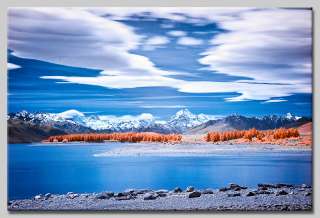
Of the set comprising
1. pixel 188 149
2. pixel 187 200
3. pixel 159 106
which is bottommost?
pixel 187 200

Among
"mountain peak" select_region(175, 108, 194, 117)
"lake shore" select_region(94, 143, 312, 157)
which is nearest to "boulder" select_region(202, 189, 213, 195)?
"lake shore" select_region(94, 143, 312, 157)

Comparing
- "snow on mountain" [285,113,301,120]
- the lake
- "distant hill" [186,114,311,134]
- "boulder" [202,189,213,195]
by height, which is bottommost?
"boulder" [202,189,213,195]

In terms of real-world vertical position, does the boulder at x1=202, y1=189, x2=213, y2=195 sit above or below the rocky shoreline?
above

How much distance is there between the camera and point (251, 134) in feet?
23.3

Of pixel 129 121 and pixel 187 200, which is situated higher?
pixel 129 121

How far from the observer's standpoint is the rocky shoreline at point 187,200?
7023 mm

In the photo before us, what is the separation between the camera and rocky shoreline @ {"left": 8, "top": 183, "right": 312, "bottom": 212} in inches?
277

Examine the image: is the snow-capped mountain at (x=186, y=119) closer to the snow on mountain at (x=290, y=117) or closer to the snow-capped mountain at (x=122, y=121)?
the snow-capped mountain at (x=122, y=121)

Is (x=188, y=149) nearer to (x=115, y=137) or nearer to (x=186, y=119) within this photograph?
(x=186, y=119)

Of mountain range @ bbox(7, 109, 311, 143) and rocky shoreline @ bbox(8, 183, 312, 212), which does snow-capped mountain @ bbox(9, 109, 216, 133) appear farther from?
rocky shoreline @ bbox(8, 183, 312, 212)

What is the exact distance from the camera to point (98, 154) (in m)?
7.11

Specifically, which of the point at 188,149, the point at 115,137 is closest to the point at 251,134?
the point at 188,149

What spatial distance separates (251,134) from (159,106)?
752 mm

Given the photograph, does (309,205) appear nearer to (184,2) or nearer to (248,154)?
(248,154)
